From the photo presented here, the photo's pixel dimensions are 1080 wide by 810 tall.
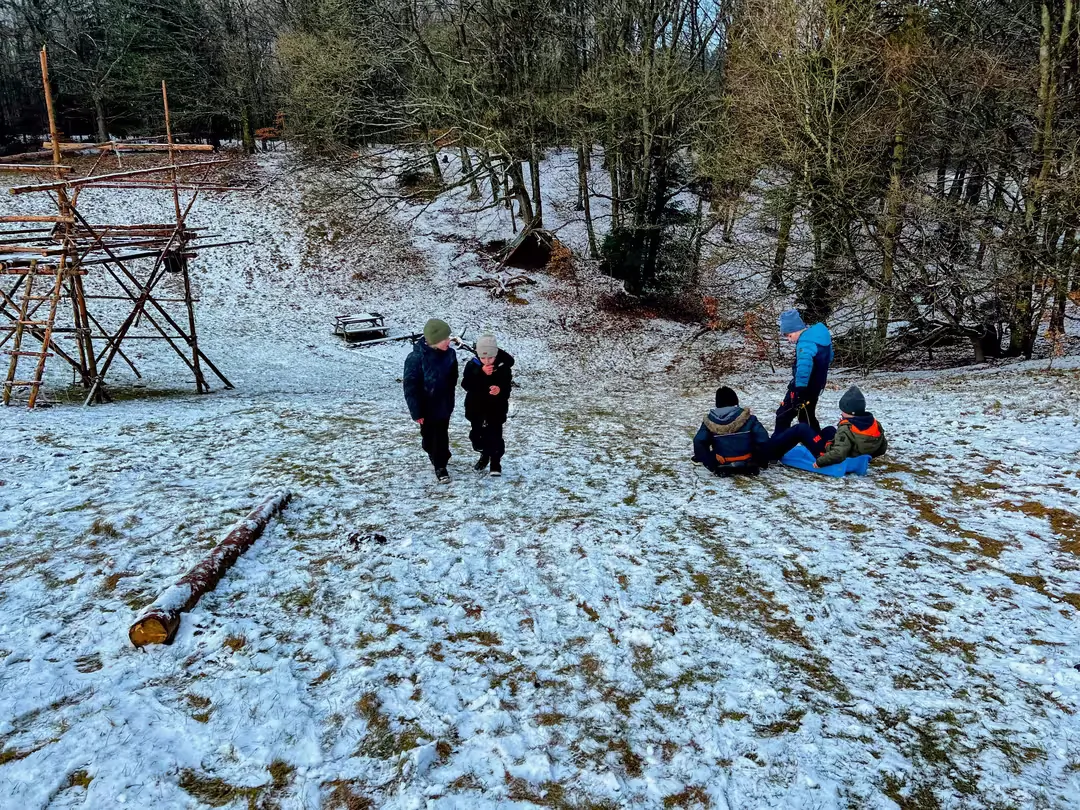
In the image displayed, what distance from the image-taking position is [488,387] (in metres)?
6.96

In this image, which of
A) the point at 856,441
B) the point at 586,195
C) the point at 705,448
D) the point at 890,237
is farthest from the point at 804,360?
the point at 586,195

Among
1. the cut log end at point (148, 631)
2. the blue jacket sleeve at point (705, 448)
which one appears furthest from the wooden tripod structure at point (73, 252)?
the blue jacket sleeve at point (705, 448)

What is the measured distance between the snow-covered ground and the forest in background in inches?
302

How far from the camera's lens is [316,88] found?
87.6 ft

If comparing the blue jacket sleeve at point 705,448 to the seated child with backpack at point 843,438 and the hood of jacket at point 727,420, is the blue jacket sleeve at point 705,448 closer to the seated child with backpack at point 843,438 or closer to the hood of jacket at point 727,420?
the hood of jacket at point 727,420

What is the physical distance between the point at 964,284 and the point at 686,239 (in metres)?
12.1

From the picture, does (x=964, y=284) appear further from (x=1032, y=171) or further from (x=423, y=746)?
(x=423, y=746)

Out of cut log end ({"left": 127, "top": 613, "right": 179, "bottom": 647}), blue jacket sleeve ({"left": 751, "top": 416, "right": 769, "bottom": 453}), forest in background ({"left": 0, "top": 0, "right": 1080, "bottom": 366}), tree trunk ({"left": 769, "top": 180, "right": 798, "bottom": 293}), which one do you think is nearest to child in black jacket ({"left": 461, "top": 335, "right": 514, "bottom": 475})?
blue jacket sleeve ({"left": 751, "top": 416, "right": 769, "bottom": 453})

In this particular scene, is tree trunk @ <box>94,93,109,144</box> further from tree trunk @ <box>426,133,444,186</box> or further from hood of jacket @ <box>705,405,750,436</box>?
hood of jacket @ <box>705,405,750,436</box>

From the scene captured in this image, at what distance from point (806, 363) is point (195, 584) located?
7.56 m

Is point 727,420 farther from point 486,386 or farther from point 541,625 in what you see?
point 541,625

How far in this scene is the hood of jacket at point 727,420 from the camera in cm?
742

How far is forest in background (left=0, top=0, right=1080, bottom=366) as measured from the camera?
14.5 meters

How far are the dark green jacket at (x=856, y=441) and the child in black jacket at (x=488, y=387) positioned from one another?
4300 millimetres
